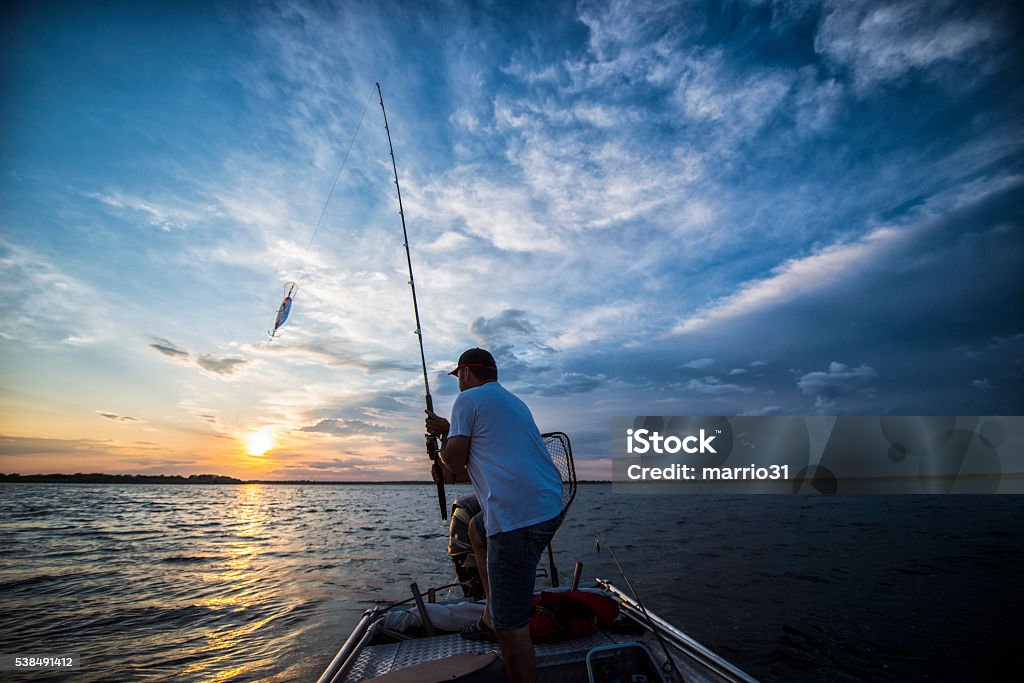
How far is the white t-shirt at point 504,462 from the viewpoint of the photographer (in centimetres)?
304

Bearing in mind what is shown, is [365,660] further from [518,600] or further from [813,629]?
[813,629]

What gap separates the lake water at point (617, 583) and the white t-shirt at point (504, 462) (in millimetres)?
5678

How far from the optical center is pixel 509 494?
305cm

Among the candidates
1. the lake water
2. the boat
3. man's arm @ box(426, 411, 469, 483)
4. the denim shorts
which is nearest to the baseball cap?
man's arm @ box(426, 411, 469, 483)

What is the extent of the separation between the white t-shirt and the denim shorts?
0.26 ft

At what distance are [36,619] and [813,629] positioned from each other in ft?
50.3

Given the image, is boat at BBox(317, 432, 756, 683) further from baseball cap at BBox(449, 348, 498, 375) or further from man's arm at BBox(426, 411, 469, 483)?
baseball cap at BBox(449, 348, 498, 375)

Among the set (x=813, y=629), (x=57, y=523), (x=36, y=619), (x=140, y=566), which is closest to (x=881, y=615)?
(x=813, y=629)

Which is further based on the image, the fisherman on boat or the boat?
the boat

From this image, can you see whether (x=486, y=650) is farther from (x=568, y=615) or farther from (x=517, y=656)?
(x=517, y=656)

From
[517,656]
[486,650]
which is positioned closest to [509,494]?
[517,656]

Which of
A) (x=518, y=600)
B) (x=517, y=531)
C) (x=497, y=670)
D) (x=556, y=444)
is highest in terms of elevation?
(x=556, y=444)

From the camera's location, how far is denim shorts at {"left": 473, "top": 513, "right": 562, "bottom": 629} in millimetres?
2971

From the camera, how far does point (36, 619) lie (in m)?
9.12
